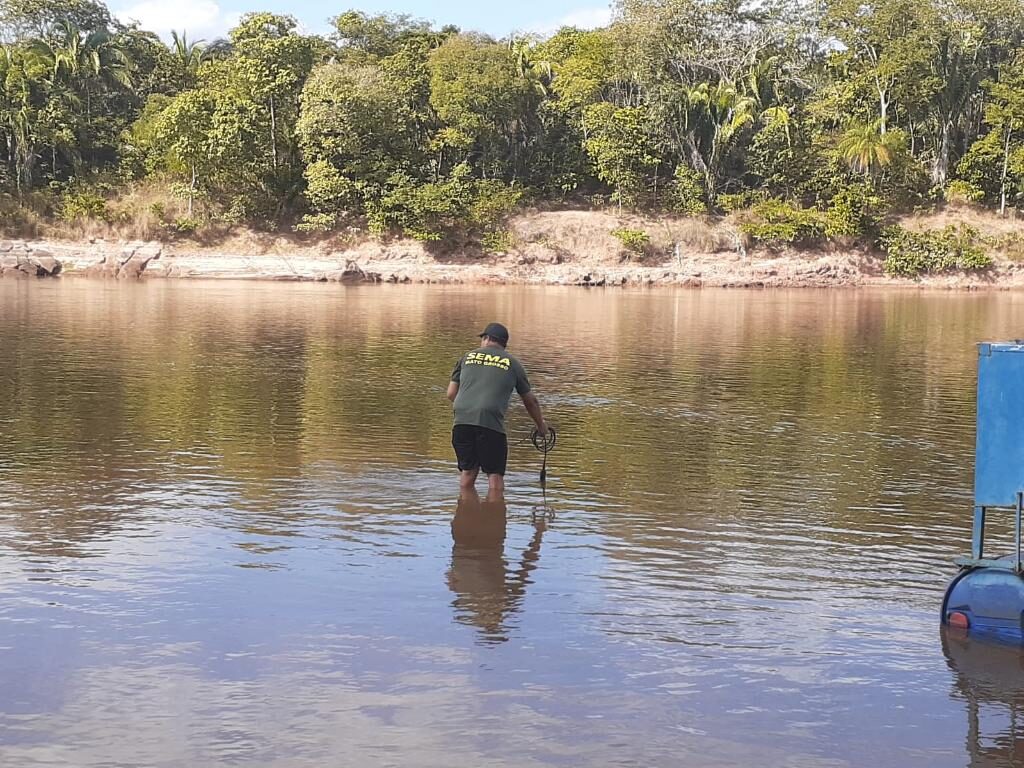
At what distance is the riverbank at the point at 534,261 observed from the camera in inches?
2128

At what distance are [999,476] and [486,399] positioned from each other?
13.3 feet

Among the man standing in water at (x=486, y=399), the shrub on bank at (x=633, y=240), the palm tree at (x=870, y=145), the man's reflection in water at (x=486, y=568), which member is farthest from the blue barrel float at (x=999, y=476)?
the palm tree at (x=870, y=145)

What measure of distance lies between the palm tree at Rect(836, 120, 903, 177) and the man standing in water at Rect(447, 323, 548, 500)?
5099 cm

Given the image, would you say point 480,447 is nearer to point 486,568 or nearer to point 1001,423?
point 486,568

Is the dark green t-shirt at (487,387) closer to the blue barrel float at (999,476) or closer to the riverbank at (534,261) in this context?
the blue barrel float at (999,476)

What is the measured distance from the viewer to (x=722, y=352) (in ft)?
80.5

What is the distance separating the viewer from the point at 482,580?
7.95 meters

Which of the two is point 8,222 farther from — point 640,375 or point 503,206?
point 640,375

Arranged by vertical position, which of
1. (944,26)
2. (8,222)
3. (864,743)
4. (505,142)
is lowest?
(864,743)

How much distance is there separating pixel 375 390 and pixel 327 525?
8.46m

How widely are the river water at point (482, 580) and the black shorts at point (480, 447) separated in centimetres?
41

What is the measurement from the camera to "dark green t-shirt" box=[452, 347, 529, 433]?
9.46 meters

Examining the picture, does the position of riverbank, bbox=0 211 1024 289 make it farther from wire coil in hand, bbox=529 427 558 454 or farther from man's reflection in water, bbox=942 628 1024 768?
man's reflection in water, bbox=942 628 1024 768

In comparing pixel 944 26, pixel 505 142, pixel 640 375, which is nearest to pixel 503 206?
pixel 505 142
